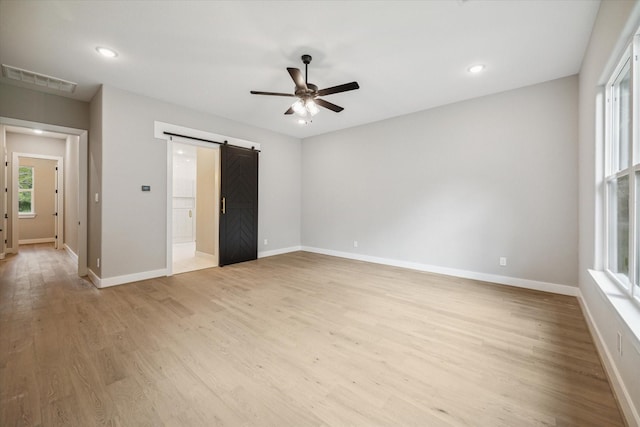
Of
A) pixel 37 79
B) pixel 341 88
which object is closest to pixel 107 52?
pixel 37 79

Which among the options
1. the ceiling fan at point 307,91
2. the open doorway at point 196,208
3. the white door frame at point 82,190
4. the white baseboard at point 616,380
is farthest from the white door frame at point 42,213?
the white baseboard at point 616,380

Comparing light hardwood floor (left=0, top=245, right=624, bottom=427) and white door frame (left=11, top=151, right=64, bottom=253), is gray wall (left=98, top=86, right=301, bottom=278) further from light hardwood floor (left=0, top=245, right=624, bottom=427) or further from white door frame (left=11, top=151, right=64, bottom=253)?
white door frame (left=11, top=151, right=64, bottom=253)

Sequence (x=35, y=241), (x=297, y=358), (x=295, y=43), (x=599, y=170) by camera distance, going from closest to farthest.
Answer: (x=297, y=358) → (x=599, y=170) → (x=295, y=43) → (x=35, y=241)

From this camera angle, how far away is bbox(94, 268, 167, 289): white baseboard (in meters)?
3.60

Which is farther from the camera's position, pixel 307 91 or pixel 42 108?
pixel 42 108

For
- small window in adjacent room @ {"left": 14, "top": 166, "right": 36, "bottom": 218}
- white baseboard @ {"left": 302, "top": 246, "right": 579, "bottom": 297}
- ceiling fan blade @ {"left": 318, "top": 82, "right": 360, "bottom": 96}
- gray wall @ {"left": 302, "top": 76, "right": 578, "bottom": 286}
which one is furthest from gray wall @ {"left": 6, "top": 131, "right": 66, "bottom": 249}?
white baseboard @ {"left": 302, "top": 246, "right": 579, "bottom": 297}

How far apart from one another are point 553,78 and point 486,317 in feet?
10.6

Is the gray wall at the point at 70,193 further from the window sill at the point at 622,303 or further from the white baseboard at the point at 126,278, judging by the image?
the window sill at the point at 622,303

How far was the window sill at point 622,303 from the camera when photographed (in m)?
1.32

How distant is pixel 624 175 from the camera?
1.79 m

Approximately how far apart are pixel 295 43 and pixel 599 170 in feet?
10.4

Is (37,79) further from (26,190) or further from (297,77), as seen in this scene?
(26,190)

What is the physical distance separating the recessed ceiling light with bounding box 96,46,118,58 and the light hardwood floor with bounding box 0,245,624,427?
2870mm

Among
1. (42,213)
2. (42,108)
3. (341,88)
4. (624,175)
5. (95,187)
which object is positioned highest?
(42,108)
